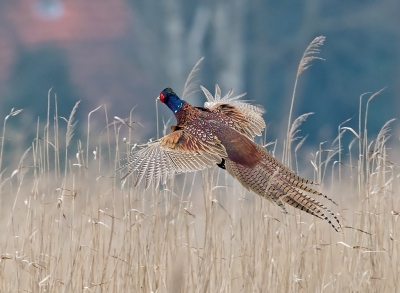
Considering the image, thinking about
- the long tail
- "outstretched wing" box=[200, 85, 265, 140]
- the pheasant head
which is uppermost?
"outstretched wing" box=[200, 85, 265, 140]

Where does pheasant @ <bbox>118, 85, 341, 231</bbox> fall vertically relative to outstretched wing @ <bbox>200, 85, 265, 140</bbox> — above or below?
below

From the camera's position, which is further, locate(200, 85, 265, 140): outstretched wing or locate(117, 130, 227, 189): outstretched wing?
locate(200, 85, 265, 140): outstretched wing

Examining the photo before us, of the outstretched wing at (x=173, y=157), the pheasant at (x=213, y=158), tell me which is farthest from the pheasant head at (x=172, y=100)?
the outstretched wing at (x=173, y=157)

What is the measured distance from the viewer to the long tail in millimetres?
2764

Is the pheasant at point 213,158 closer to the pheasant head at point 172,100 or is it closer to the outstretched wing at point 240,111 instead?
the pheasant head at point 172,100

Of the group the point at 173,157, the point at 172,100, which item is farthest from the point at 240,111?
the point at 173,157

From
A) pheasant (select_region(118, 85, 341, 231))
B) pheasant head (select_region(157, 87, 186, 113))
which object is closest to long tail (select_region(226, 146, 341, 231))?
pheasant (select_region(118, 85, 341, 231))

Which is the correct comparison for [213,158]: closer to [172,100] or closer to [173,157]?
[173,157]

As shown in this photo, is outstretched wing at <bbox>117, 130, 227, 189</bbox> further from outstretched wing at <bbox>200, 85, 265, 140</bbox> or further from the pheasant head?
outstretched wing at <bbox>200, 85, 265, 140</bbox>

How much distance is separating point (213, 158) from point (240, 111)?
0.73 m

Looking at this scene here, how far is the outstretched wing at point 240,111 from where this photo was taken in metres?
3.57

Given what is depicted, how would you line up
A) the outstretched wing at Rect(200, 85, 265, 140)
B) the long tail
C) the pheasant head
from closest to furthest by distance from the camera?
the long tail, the pheasant head, the outstretched wing at Rect(200, 85, 265, 140)

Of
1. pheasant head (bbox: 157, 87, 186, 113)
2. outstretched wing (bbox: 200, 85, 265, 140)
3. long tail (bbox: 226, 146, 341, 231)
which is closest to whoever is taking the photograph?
long tail (bbox: 226, 146, 341, 231)

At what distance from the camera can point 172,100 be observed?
130 inches
